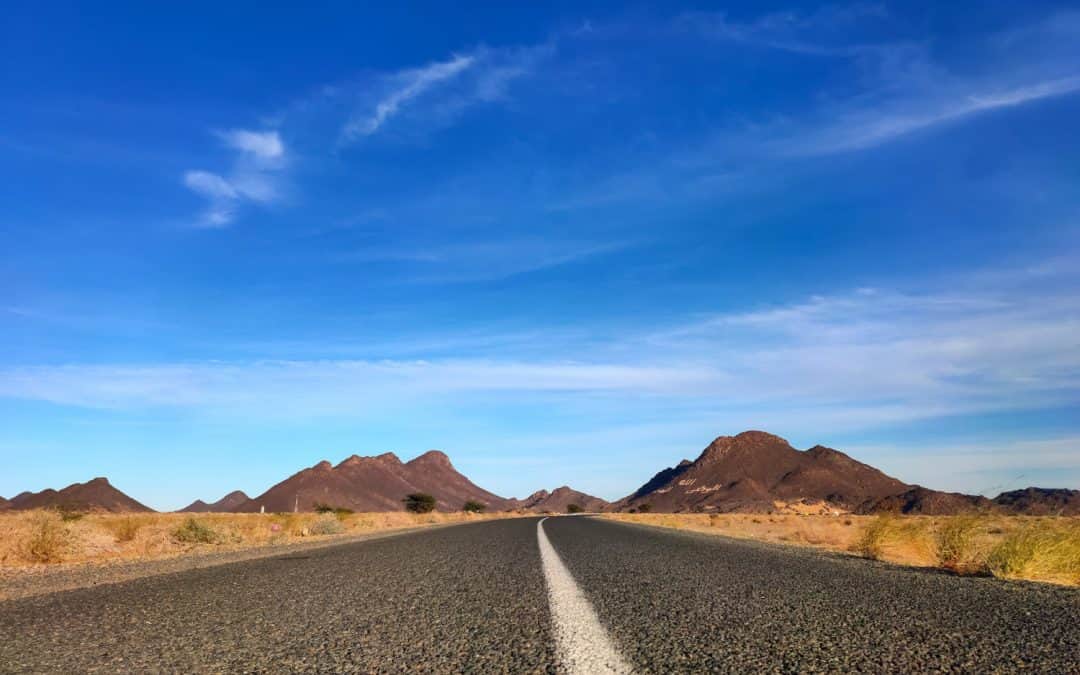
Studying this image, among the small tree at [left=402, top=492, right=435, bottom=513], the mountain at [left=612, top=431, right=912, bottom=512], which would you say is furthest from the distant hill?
the small tree at [left=402, top=492, right=435, bottom=513]

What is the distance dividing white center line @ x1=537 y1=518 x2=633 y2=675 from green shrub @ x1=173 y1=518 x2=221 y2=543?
15877 mm

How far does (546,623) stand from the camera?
4.16 metres

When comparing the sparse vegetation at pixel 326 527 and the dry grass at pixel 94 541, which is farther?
the sparse vegetation at pixel 326 527

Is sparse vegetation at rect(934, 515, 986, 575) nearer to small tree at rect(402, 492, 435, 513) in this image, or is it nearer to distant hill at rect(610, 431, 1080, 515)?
small tree at rect(402, 492, 435, 513)

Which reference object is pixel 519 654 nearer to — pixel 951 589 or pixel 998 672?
pixel 998 672

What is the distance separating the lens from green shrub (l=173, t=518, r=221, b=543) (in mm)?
18312

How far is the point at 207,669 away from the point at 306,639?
27.8 inches

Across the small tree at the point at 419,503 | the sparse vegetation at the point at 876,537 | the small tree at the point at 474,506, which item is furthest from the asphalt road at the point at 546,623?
the small tree at the point at 474,506

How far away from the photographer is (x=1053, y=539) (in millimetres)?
8312

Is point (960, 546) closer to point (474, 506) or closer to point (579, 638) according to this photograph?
point (579, 638)

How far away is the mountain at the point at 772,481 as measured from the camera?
156 m

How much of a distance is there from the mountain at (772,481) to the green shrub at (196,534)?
13970cm

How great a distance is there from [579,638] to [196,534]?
18.3m

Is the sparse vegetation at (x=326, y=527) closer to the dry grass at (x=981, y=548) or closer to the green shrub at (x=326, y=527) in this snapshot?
the green shrub at (x=326, y=527)
